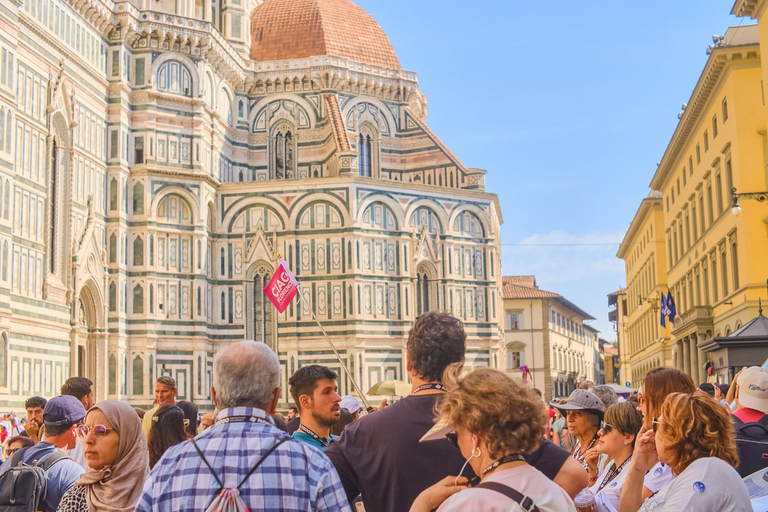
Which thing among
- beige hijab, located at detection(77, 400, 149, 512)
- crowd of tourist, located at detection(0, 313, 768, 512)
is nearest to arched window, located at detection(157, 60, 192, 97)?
crowd of tourist, located at detection(0, 313, 768, 512)

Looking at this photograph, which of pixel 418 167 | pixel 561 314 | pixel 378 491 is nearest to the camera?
pixel 378 491

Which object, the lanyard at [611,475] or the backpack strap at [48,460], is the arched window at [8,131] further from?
the lanyard at [611,475]

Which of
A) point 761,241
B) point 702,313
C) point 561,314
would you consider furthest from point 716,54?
point 561,314

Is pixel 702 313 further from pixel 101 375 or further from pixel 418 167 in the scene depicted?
pixel 101 375

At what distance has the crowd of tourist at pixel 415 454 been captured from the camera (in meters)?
3.83

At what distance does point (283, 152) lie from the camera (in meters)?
48.3

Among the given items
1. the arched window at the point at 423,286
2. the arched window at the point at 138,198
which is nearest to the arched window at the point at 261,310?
the arched window at the point at 138,198

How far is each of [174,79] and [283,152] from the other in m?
7.47

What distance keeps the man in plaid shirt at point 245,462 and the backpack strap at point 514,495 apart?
773 millimetres

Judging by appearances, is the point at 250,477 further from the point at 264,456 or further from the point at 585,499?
the point at 585,499

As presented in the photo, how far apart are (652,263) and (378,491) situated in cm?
5426

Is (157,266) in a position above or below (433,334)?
above

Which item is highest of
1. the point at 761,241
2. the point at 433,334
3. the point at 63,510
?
A: the point at 761,241

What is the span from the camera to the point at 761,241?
2873 centimetres
